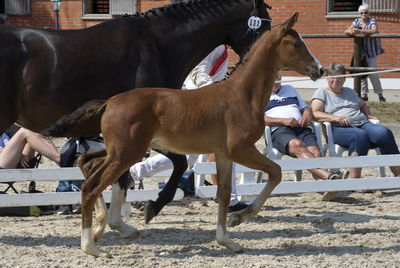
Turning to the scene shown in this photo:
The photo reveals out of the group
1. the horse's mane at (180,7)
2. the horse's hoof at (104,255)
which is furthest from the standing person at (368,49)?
the horse's hoof at (104,255)

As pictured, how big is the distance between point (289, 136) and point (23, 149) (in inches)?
109

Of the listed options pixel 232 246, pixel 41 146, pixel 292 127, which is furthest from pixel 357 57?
pixel 232 246

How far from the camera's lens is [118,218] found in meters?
7.14

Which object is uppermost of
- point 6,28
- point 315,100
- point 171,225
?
point 6,28

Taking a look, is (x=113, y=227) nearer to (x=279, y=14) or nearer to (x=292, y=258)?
(x=292, y=258)

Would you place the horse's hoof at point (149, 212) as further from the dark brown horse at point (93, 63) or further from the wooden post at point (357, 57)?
the wooden post at point (357, 57)

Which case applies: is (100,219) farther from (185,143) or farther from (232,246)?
(232,246)

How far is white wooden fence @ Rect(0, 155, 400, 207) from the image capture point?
7.93 m

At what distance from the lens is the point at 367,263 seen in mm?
6254

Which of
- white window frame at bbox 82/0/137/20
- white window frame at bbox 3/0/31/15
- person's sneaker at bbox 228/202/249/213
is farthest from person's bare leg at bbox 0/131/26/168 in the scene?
white window frame at bbox 3/0/31/15

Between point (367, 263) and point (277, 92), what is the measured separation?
3.64 m

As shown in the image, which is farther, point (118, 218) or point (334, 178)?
point (334, 178)

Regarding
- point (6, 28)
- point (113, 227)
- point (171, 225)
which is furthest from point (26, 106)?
point (171, 225)

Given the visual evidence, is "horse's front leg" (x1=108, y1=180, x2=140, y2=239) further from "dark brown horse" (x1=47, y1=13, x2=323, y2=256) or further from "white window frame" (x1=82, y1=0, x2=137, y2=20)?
"white window frame" (x1=82, y1=0, x2=137, y2=20)
